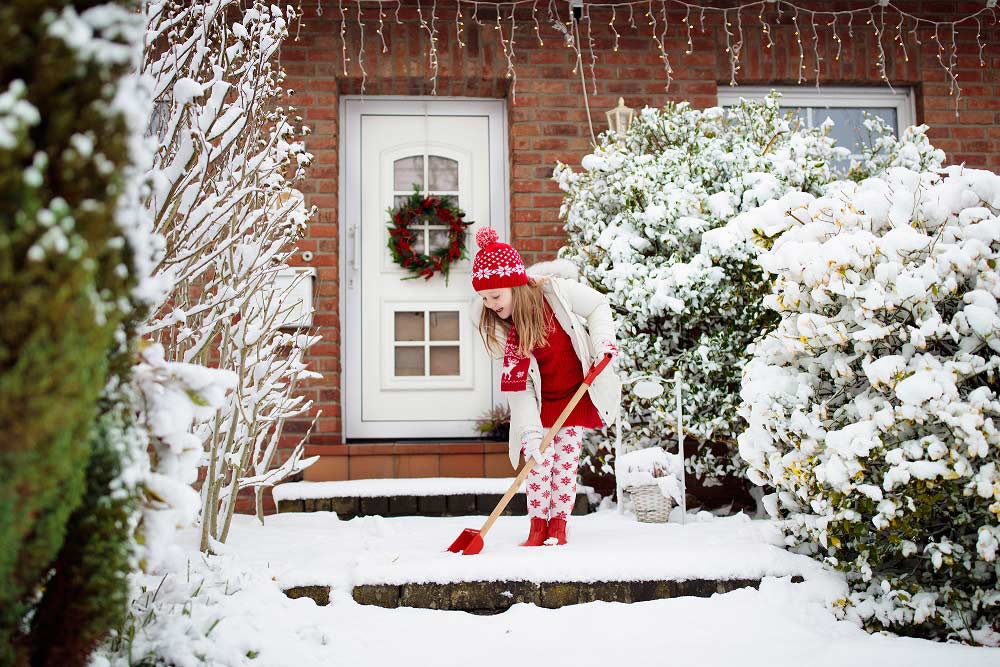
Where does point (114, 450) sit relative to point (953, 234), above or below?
below

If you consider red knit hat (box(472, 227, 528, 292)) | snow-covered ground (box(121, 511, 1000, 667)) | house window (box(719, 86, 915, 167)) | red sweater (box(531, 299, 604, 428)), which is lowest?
snow-covered ground (box(121, 511, 1000, 667))

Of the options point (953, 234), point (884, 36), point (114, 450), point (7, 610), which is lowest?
point (7, 610)

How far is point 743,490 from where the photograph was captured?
4906 millimetres

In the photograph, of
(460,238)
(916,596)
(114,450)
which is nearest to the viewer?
(114,450)

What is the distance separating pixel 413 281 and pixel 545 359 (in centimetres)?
193

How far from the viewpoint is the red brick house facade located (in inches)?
205

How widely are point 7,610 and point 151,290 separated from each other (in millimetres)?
532

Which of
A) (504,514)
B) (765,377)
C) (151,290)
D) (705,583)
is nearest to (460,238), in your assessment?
(504,514)

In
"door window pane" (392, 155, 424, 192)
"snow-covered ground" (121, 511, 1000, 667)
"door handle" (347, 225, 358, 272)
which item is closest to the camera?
"snow-covered ground" (121, 511, 1000, 667)

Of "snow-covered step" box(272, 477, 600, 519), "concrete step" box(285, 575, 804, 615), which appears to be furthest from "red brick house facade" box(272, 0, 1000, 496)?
"concrete step" box(285, 575, 804, 615)

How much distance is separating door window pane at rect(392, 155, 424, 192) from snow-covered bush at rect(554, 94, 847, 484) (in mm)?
1356

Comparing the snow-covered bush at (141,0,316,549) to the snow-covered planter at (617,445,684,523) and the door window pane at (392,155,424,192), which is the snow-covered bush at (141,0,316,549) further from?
the door window pane at (392,155,424,192)

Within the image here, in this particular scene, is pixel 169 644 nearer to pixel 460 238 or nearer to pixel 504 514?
pixel 504 514

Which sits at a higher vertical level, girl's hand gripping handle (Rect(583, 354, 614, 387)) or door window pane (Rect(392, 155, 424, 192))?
door window pane (Rect(392, 155, 424, 192))
